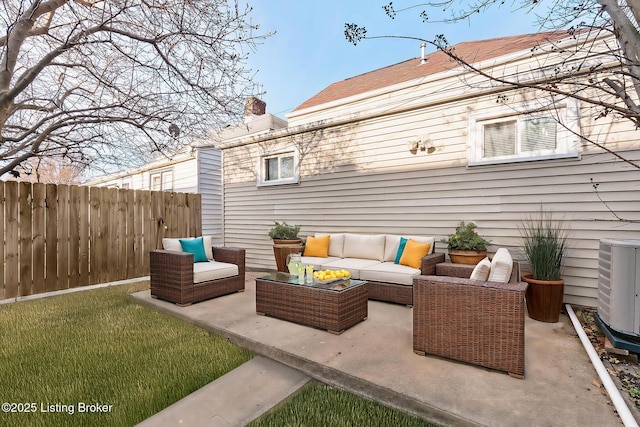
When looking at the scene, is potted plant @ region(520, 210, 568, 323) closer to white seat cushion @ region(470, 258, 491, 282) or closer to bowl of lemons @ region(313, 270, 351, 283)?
white seat cushion @ region(470, 258, 491, 282)

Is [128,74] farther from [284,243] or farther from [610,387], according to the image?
[610,387]

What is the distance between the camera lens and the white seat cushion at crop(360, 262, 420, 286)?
4.12 metres

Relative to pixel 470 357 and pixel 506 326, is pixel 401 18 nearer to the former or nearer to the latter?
pixel 506 326

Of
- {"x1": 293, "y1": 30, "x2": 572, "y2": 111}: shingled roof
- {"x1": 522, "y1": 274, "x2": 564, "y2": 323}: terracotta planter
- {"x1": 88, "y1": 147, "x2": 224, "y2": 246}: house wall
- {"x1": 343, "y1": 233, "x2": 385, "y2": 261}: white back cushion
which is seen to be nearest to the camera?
{"x1": 522, "y1": 274, "x2": 564, "y2": 323}: terracotta planter

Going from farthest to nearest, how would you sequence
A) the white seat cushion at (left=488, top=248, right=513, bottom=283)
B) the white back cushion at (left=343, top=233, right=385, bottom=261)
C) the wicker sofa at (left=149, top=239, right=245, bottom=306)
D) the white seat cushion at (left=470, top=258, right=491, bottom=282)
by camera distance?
the white back cushion at (left=343, top=233, right=385, bottom=261) < the wicker sofa at (left=149, top=239, right=245, bottom=306) < the white seat cushion at (left=470, top=258, right=491, bottom=282) < the white seat cushion at (left=488, top=248, right=513, bottom=283)

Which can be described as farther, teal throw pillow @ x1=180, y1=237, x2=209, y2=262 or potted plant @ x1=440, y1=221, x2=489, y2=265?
teal throw pillow @ x1=180, y1=237, x2=209, y2=262

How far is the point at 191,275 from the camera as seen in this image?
4.25 metres

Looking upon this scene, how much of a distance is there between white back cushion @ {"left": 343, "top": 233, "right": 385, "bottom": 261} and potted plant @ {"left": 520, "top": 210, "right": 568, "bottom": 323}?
2.05 metres

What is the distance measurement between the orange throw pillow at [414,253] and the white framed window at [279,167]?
10.2 feet

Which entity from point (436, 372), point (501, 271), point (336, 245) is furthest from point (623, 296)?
point (336, 245)

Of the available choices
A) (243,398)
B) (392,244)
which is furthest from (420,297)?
(392,244)

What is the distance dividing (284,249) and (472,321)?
4.01 meters

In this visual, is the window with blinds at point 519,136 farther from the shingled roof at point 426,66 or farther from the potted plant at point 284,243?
the potted plant at point 284,243

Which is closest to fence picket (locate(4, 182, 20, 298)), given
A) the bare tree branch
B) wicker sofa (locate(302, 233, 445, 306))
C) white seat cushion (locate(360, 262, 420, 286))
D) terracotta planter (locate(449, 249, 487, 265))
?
the bare tree branch
